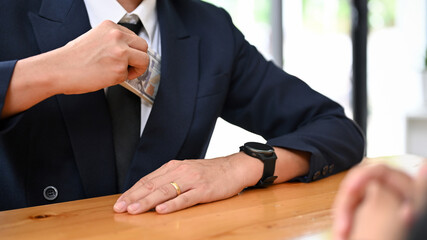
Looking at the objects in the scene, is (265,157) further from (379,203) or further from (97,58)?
(379,203)

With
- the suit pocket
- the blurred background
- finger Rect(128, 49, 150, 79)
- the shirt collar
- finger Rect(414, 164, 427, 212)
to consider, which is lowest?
the blurred background

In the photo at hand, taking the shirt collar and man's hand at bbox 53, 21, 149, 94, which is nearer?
man's hand at bbox 53, 21, 149, 94

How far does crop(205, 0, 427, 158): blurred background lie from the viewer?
3.50m

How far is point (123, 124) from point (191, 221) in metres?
0.51

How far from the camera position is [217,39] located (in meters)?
1.36

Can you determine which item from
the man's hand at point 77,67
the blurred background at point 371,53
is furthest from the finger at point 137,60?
the blurred background at point 371,53

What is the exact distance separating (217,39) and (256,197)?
61 cm

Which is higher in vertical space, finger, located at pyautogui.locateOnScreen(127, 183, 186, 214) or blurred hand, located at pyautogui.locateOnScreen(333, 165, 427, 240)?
blurred hand, located at pyautogui.locateOnScreen(333, 165, 427, 240)

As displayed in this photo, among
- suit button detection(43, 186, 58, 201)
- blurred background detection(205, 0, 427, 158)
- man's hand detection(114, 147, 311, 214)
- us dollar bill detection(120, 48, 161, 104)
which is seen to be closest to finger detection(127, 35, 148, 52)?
us dollar bill detection(120, 48, 161, 104)

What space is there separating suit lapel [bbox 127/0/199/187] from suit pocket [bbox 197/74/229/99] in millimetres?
19

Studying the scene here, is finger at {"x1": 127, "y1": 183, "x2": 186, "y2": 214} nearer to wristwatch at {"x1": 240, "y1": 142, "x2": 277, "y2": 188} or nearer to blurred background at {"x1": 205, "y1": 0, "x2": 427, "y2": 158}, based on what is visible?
wristwatch at {"x1": 240, "y1": 142, "x2": 277, "y2": 188}

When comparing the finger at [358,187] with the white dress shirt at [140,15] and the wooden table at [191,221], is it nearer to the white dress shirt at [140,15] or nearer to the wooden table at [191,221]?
the wooden table at [191,221]

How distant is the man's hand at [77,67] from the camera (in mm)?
880

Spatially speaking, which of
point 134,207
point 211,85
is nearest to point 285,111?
point 211,85
